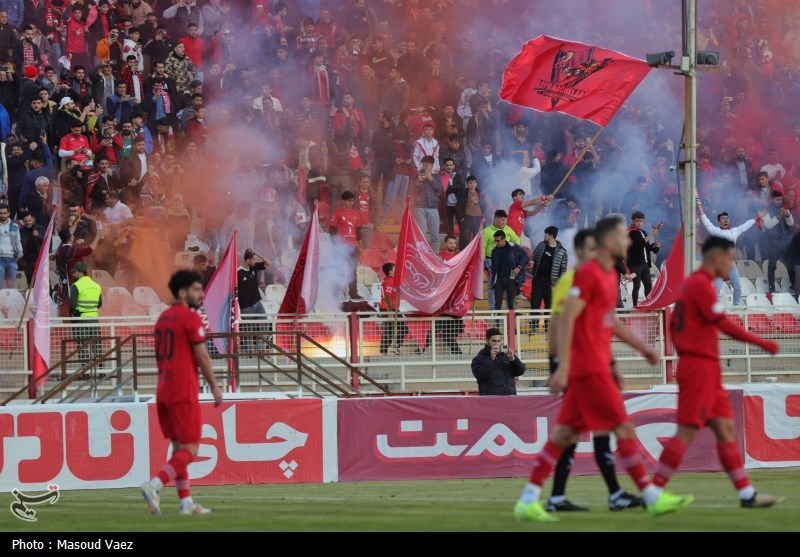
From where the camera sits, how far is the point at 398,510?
11.9 metres

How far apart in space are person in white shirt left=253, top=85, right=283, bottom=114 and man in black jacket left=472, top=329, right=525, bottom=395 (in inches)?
392

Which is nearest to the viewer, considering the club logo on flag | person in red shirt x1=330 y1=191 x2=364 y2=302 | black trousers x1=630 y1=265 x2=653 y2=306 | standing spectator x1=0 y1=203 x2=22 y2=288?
the club logo on flag

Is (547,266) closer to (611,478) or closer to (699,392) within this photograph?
(611,478)

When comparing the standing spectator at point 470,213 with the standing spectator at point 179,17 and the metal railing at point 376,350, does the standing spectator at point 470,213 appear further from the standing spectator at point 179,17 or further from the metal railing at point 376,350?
the standing spectator at point 179,17

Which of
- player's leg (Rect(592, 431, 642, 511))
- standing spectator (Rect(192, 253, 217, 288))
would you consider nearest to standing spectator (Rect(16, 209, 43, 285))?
standing spectator (Rect(192, 253, 217, 288))

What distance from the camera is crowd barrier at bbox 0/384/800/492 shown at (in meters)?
17.1

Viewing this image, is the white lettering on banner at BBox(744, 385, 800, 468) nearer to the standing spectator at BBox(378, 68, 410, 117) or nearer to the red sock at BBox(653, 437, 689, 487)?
the red sock at BBox(653, 437, 689, 487)

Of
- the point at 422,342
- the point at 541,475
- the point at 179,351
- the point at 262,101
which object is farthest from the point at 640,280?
the point at 541,475

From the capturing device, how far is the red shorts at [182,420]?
1154 centimetres

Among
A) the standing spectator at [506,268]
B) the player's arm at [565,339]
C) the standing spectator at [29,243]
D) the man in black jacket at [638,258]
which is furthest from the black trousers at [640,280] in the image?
the player's arm at [565,339]

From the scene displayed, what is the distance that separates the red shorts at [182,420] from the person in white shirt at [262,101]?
15442mm

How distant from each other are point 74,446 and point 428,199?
9.93 metres

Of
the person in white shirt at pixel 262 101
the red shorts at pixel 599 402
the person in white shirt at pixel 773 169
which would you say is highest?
the person in white shirt at pixel 262 101

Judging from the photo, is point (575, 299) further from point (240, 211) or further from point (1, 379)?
point (240, 211)
